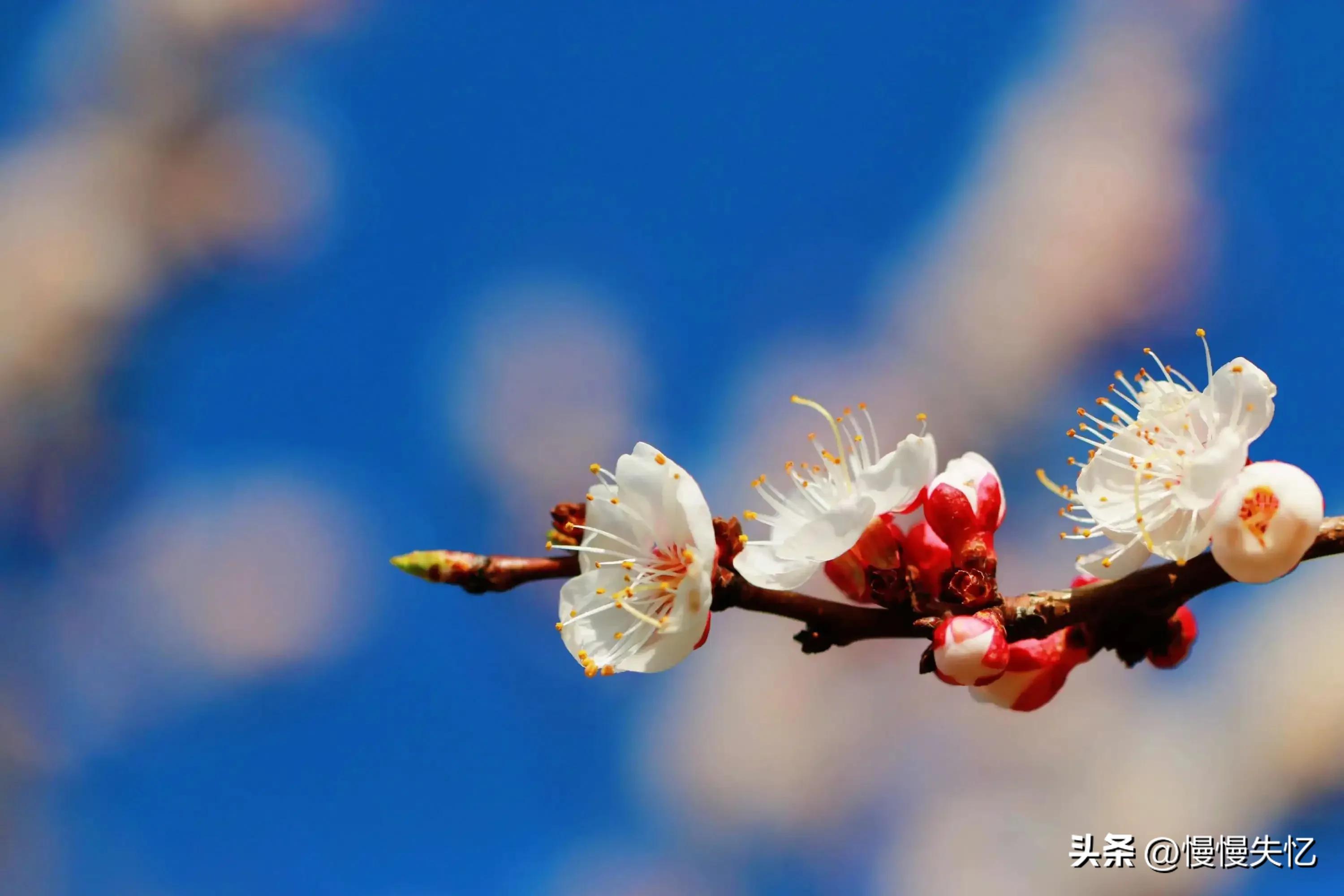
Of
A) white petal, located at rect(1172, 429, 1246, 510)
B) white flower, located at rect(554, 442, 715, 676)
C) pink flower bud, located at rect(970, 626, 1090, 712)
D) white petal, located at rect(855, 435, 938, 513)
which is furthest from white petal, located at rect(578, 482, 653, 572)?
white petal, located at rect(1172, 429, 1246, 510)

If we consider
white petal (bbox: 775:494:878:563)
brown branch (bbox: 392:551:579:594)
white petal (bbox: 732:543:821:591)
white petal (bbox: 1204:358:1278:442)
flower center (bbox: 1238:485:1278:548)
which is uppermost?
white petal (bbox: 1204:358:1278:442)

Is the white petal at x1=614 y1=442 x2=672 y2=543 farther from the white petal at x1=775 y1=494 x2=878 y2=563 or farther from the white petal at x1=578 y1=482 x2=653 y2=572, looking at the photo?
the white petal at x1=775 y1=494 x2=878 y2=563

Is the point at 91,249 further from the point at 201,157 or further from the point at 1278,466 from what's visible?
the point at 1278,466

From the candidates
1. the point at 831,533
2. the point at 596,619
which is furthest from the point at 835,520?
the point at 596,619

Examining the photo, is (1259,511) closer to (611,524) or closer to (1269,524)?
(1269,524)

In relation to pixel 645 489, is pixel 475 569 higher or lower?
lower

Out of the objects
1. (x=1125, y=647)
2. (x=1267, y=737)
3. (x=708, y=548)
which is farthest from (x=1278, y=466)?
(x=1267, y=737)

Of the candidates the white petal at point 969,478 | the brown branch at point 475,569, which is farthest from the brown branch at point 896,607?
the white petal at point 969,478
